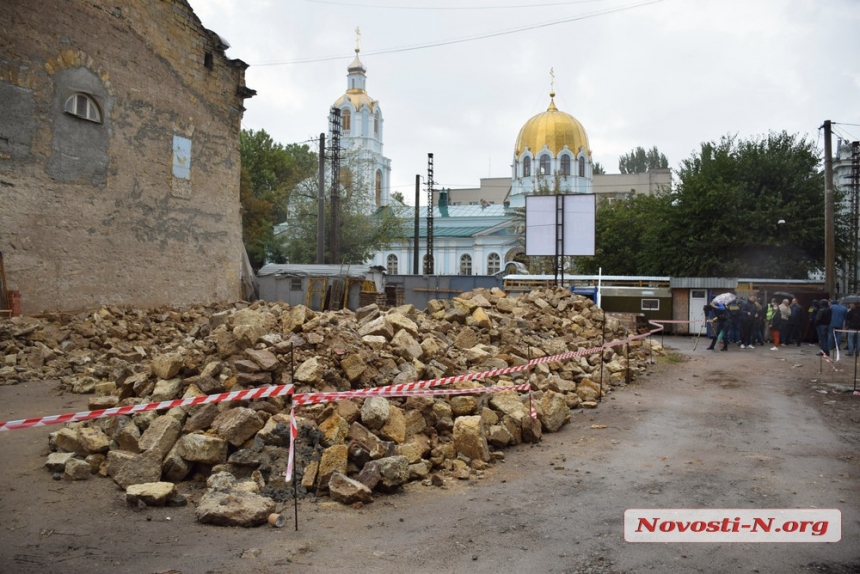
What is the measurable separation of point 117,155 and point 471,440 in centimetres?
1321

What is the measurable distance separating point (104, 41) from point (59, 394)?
945cm

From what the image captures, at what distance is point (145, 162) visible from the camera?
16.8 meters

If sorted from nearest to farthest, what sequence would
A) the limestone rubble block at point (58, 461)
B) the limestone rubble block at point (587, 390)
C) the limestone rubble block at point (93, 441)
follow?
the limestone rubble block at point (58, 461) < the limestone rubble block at point (93, 441) < the limestone rubble block at point (587, 390)

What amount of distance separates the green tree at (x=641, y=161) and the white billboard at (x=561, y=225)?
70165 millimetres

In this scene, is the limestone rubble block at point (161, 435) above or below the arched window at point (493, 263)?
below

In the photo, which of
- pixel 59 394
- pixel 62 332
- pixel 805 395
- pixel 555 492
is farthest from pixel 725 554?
pixel 62 332

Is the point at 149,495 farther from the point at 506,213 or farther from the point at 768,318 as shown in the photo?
the point at 506,213

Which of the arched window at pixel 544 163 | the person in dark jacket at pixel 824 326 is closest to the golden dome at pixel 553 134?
the arched window at pixel 544 163

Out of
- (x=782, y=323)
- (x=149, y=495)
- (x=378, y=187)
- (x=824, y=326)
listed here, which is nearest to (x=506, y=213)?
(x=378, y=187)

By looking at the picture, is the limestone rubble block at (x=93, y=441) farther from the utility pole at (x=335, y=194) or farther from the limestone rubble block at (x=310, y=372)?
the utility pole at (x=335, y=194)

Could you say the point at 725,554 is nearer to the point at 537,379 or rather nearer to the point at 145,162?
the point at 537,379

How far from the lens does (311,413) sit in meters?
6.57

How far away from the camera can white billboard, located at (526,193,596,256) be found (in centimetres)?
2073

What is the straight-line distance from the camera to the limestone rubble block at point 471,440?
22.3ft
